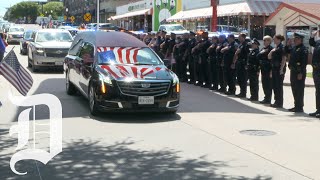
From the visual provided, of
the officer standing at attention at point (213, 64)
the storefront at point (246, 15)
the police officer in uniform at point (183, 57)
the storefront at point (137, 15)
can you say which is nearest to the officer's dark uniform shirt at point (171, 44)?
the police officer in uniform at point (183, 57)

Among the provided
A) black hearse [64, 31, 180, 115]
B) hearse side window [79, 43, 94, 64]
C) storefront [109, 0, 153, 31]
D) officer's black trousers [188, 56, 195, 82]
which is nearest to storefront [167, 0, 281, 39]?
officer's black trousers [188, 56, 195, 82]

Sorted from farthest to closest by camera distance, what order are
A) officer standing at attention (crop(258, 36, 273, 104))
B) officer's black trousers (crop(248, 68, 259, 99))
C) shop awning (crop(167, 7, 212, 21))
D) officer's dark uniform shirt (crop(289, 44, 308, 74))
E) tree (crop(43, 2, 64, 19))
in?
1. tree (crop(43, 2, 64, 19))
2. shop awning (crop(167, 7, 212, 21))
3. officer's black trousers (crop(248, 68, 259, 99))
4. officer standing at attention (crop(258, 36, 273, 104))
5. officer's dark uniform shirt (crop(289, 44, 308, 74))

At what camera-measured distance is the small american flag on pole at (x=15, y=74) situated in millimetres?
9508

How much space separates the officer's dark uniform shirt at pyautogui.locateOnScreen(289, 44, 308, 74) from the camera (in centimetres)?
1131

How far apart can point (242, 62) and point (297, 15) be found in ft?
49.5

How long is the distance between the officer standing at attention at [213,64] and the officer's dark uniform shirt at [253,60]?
2.02 metres

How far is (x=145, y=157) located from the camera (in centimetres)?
705

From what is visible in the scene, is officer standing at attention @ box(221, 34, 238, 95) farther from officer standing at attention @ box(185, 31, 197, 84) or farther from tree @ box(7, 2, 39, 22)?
tree @ box(7, 2, 39, 22)

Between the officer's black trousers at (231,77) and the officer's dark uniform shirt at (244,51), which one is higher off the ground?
the officer's dark uniform shirt at (244,51)

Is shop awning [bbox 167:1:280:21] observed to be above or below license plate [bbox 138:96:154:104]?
above

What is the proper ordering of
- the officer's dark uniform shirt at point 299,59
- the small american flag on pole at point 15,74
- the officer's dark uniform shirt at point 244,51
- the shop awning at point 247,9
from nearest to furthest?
the small american flag on pole at point 15,74 < the officer's dark uniform shirt at point 299,59 < the officer's dark uniform shirt at point 244,51 < the shop awning at point 247,9

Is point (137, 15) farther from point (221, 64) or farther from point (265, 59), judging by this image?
point (265, 59)

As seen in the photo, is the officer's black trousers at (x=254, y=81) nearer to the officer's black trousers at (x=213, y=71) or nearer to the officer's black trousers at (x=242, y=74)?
the officer's black trousers at (x=242, y=74)

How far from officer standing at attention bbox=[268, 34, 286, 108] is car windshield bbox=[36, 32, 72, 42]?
1143 centimetres
